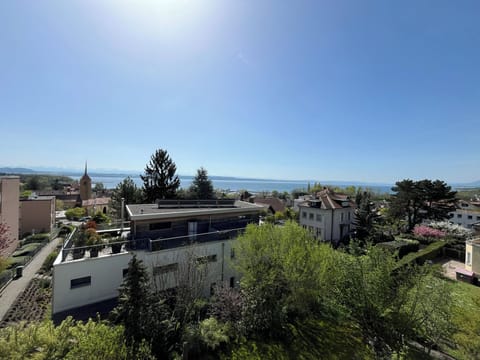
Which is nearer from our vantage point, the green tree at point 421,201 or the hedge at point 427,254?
the hedge at point 427,254

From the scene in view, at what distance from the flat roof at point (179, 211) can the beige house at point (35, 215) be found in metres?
32.0

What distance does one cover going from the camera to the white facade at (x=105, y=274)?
13.0 meters

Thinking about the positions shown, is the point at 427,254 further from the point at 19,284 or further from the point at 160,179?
the point at 19,284

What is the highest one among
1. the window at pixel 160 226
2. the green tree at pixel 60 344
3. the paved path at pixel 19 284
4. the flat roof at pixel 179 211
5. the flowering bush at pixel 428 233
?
the flat roof at pixel 179 211

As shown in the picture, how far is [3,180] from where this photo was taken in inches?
1079

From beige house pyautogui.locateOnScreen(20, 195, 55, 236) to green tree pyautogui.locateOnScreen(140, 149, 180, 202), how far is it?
2068cm

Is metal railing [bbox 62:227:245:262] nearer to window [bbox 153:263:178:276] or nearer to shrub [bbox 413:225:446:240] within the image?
window [bbox 153:263:178:276]

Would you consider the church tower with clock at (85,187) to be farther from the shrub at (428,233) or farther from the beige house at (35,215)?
the shrub at (428,233)

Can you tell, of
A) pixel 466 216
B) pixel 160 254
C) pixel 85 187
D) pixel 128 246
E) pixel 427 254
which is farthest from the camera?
pixel 85 187

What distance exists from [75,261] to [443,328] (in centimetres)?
1987

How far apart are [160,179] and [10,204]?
61.3 ft

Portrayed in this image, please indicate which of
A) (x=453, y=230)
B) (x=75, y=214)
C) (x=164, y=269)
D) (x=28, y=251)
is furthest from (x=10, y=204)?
(x=453, y=230)

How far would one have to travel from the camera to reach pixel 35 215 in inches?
1558

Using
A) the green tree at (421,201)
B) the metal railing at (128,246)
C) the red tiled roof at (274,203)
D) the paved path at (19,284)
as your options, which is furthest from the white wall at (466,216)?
the paved path at (19,284)
